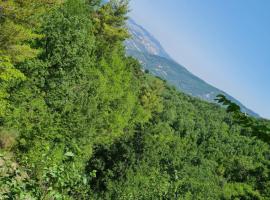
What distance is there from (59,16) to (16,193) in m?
34.0

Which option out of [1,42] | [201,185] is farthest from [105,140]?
[1,42]

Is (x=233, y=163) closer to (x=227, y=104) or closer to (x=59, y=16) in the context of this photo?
(x=59, y=16)

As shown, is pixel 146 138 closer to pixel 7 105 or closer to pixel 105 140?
pixel 105 140

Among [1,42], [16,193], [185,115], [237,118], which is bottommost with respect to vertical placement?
[185,115]

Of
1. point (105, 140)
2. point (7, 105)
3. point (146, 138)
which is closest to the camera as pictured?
point (7, 105)

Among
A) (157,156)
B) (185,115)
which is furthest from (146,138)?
(185,115)

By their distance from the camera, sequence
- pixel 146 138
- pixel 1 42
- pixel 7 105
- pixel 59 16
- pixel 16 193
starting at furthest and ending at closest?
pixel 146 138
pixel 59 16
pixel 7 105
pixel 1 42
pixel 16 193

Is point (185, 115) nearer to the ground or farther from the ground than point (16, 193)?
nearer to the ground

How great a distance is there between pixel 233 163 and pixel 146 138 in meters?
38.4

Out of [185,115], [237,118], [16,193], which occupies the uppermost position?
[237,118]

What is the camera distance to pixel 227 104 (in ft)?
21.9

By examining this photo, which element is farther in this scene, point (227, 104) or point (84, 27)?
point (84, 27)

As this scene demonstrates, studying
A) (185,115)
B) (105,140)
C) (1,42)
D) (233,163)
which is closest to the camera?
(1,42)

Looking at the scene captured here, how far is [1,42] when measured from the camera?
89.2 feet
